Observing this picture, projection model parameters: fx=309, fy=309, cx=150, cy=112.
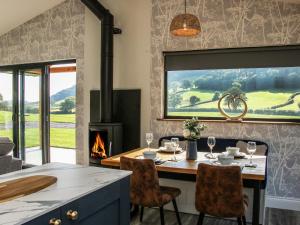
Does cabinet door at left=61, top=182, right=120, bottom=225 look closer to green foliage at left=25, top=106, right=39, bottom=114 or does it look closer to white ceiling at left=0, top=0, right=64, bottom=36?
white ceiling at left=0, top=0, right=64, bottom=36

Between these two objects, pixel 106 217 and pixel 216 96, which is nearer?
pixel 106 217

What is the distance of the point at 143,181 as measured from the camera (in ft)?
9.16

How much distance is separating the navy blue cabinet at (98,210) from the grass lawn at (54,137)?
481cm

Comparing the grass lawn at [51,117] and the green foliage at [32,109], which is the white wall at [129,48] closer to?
the grass lawn at [51,117]

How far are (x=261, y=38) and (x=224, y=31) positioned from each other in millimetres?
508

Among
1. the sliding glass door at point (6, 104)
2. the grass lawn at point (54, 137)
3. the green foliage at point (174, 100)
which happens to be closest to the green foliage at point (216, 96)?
the green foliage at point (174, 100)

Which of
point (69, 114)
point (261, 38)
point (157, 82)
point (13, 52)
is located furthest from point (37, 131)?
point (261, 38)

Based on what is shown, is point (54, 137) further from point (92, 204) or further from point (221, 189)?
point (92, 204)

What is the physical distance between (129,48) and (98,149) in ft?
5.52

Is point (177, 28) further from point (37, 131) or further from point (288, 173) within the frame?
point (37, 131)

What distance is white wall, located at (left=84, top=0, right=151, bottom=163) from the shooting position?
15.9ft

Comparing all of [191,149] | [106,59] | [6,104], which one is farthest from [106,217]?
[6,104]

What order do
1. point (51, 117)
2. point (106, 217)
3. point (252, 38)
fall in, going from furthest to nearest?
point (51, 117) < point (252, 38) < point (106, 217)

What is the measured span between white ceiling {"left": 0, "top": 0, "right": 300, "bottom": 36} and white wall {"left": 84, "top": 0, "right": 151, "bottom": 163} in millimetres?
914
